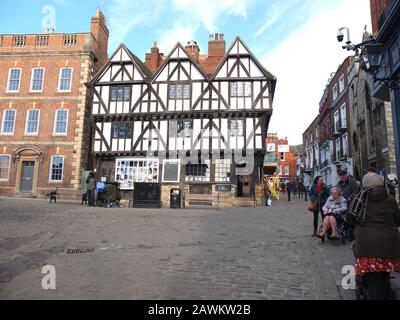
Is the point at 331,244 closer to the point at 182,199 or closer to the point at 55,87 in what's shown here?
the point at 182,199

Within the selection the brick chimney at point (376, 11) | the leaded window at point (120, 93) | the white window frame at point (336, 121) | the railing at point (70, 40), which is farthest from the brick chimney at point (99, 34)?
the white window frame at point (336, 121)

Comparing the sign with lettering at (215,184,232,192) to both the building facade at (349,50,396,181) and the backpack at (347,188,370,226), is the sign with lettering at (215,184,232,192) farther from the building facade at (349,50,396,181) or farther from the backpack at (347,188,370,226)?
the backpack at (347,188,370,226)

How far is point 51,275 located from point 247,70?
19.4 m

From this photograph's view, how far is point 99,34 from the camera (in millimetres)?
25609

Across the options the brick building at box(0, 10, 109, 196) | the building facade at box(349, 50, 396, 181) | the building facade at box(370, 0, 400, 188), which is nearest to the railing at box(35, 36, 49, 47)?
the brick building at box(0, 10, 109, 196)

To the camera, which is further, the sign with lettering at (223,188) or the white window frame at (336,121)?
the white window frame at (336,121)

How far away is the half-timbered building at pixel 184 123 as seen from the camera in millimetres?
20438

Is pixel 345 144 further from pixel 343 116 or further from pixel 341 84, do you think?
pixel 341 84

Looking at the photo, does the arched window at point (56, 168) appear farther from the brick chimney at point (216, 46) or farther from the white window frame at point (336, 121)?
the white window frame at point (336, 121)

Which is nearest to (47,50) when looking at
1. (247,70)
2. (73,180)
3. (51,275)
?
(73,180)

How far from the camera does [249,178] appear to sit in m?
21.2

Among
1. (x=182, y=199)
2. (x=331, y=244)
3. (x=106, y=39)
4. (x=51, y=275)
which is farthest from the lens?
(x=106, y=39)

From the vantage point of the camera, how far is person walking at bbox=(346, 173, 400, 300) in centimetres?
314

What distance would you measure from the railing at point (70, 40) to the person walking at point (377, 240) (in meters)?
25.7
